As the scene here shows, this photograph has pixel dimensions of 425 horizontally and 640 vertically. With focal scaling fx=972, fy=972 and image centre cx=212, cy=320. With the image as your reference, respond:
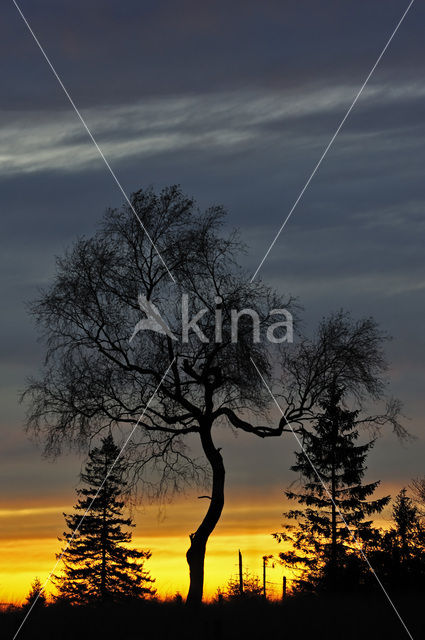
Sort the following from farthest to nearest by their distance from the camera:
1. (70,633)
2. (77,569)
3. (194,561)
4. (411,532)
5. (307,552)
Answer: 1. (77,569)
2. (307,552)
3. (411,532)
4. (194,561)
5. (70,633)

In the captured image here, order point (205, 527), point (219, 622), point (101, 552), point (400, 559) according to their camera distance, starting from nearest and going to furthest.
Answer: point (219, 622) → point (205, 527) → point (400, 559) → point (101, 552)

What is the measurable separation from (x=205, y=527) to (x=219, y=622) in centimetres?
822

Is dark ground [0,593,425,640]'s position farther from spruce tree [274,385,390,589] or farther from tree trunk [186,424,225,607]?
spruce tree [274,385,390,589]

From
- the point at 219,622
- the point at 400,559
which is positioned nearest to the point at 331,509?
the point at 400,559

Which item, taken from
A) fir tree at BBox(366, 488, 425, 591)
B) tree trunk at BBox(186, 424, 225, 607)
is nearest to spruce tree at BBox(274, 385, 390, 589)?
fir tree at BBox(366, 488, 425, 591)

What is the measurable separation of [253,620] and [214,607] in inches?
135

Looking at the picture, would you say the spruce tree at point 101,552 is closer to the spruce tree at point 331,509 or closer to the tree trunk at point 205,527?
the spruce tree at point 331,509

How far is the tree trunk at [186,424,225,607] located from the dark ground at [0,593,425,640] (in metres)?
2.47

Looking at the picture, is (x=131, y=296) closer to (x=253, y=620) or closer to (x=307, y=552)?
(x=253, y=620)

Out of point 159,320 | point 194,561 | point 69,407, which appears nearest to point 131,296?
point 159,320

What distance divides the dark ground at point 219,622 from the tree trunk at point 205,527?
2467mm

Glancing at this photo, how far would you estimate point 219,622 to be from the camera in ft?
79.3

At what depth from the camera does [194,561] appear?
32031 mm

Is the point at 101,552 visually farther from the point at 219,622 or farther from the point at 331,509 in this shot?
the point at 219,622
